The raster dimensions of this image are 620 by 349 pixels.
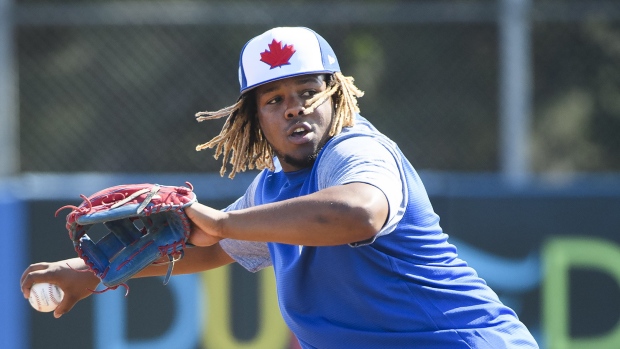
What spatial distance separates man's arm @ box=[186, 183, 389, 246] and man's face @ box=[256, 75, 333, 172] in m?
0.48

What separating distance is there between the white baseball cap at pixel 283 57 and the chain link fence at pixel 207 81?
450 centimetres

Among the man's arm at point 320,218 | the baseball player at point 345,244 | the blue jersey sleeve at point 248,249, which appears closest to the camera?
the man's arm at point 320,218

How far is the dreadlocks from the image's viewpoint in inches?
133

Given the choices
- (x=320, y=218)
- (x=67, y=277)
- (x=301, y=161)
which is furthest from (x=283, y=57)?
(x=67, y=277)

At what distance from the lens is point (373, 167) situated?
2914 mm

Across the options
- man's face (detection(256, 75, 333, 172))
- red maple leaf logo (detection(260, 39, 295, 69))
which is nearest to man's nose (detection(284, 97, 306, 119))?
man's face (detection(256, 75, 333, 172))

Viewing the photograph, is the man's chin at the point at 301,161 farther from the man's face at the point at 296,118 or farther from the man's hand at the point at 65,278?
the man's hand at the point at 65,278

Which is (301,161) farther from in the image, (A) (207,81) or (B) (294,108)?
(A) (207,81)

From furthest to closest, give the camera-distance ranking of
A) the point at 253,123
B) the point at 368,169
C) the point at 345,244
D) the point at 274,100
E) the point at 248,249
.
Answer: the point at 248,249 < the point at 253,123 < the point at 274,100 < the point at 345,244 < the point at 368,169

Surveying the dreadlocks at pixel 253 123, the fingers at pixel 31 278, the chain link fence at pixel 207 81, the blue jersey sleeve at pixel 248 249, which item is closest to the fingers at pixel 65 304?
the fingers at pixel 31 278

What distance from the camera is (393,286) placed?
315 cm

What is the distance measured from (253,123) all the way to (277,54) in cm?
40

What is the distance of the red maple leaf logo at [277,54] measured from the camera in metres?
3.26

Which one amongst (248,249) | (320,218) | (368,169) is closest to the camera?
(320,218)
